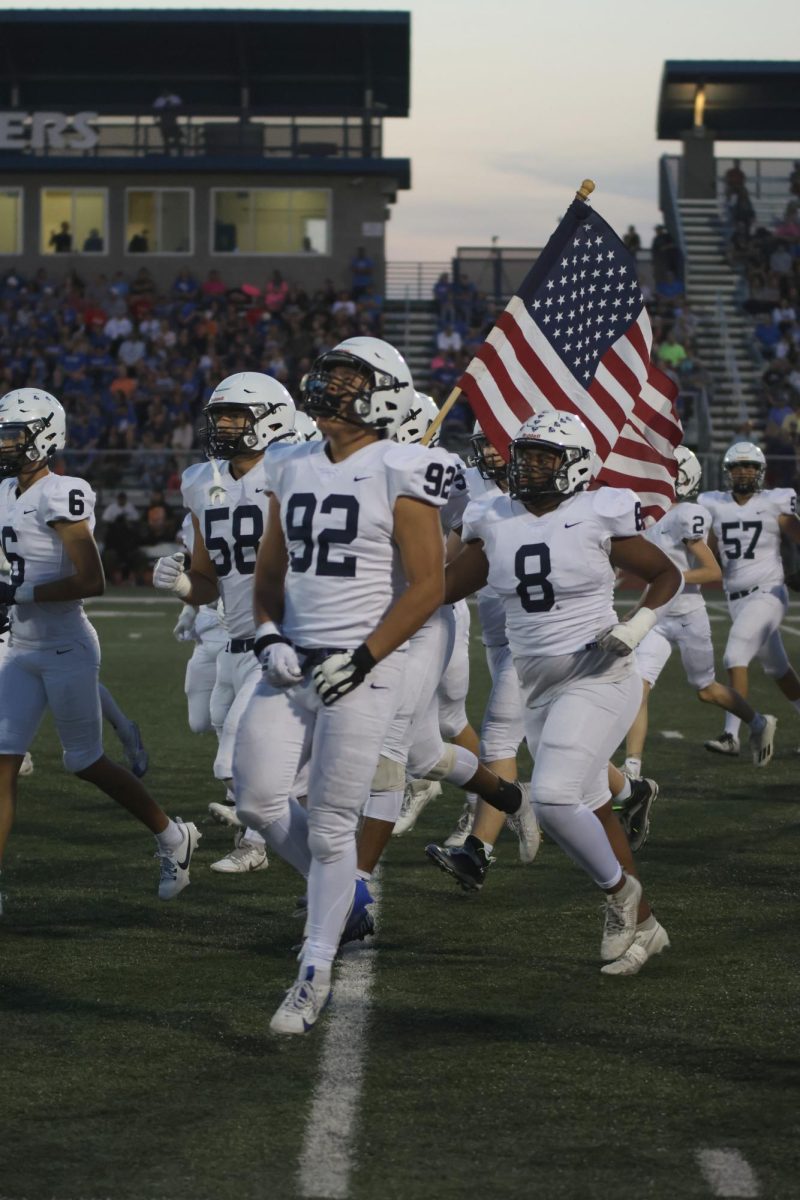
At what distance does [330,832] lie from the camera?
4969mm

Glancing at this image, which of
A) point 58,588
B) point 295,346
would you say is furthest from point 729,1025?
point 295,346

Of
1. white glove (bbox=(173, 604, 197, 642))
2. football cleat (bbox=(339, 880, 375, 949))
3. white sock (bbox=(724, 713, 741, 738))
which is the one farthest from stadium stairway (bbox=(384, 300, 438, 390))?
football cleat (bbox=(339, 880, 375, 949))

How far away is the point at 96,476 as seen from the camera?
26312 millimetres

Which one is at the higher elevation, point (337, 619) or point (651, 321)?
point (651, 321)

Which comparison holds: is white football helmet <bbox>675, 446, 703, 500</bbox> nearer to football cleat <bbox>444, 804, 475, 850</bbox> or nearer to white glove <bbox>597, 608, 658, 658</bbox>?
football cleat <bbox>444, 804, 475, 850</bbox>

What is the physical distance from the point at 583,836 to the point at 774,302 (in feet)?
91.1

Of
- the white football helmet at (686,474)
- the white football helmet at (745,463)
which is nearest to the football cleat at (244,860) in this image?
the white football helmet at (686,474)

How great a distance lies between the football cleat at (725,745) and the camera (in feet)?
36.1

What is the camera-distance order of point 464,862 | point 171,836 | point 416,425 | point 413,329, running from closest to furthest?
point 171,836
point 464,862
point 416,425
point 413,329

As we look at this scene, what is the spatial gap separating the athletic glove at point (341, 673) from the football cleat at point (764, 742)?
19.4ft

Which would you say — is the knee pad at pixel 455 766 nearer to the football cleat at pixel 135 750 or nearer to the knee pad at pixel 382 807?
the knee pad at pixel 382 807

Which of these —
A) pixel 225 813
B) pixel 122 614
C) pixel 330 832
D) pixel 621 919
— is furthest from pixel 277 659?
pixel 122 614

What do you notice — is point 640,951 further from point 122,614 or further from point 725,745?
point 122,614

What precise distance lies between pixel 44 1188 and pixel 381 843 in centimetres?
248
